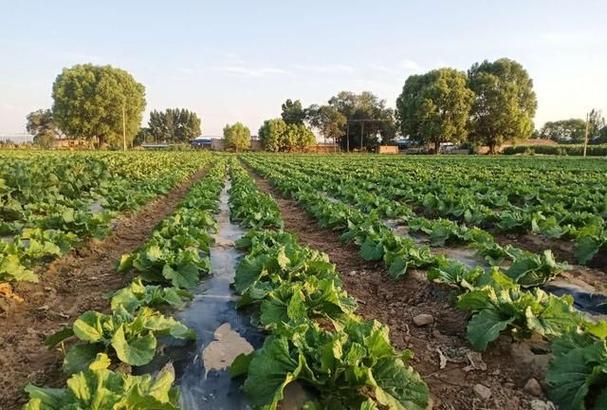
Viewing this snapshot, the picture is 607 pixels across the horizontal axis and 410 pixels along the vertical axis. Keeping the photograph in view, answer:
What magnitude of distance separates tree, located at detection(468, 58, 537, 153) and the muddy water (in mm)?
63431

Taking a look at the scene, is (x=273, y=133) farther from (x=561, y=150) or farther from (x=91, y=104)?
(x=561, y=150)

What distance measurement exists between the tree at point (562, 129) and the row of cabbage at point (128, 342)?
120807 millimetres

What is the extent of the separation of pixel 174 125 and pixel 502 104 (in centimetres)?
9980

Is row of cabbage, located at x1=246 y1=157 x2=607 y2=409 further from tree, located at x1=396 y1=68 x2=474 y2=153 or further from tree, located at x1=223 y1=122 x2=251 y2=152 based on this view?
tree, located at x1=223 y1=122 x2=251 y2=152

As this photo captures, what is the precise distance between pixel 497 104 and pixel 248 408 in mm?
66415

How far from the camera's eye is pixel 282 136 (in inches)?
3103

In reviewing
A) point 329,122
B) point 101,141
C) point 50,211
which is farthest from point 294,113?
point 50,211

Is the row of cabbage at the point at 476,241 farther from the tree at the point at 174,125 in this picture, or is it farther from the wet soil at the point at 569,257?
the tree at the point at 174,125

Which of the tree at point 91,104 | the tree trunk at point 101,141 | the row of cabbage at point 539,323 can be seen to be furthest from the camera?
the tree trunk at point 101,141

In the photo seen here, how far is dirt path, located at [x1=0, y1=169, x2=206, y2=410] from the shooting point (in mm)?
3094

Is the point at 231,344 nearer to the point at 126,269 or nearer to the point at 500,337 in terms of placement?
the point at 500,337

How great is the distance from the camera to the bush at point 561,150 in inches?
2012

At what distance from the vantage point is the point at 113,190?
12555 mm

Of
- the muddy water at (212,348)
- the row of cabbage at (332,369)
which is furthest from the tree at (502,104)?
the row of cabbage at (332,369)
